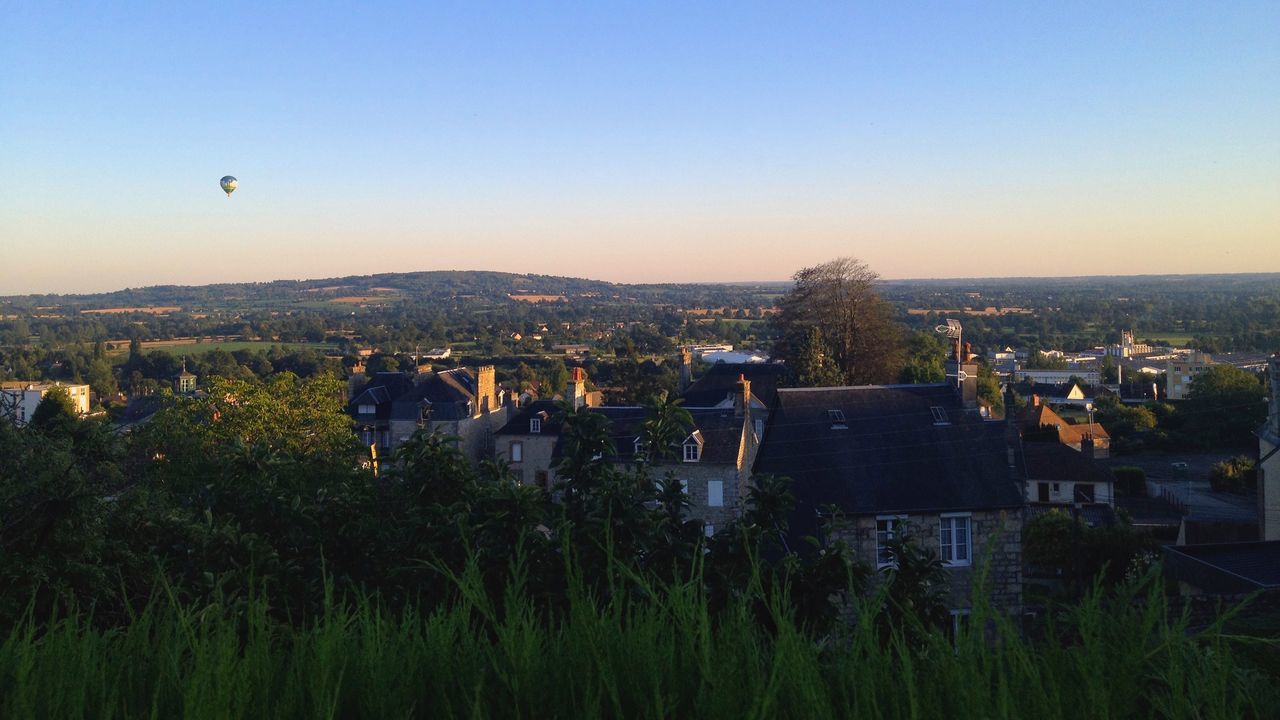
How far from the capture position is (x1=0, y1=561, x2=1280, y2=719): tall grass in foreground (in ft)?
8.54

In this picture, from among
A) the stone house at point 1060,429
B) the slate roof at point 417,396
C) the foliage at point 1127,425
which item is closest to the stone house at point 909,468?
the slate roof at point 417,396

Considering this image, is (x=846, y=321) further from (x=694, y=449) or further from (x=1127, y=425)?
(x=694, y=449)

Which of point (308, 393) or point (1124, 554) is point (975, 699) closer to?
point (1124, 554)

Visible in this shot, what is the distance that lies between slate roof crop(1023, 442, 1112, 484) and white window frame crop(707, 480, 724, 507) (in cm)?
1297

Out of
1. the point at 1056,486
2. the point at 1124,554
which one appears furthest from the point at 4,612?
the point at 1056,486

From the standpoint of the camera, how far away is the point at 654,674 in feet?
9.11

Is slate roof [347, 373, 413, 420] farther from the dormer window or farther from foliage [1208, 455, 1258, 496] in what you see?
foliage [1208, 455, 1258, 496]

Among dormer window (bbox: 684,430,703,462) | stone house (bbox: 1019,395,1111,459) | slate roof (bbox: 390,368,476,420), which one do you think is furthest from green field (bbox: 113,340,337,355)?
dormer window (bbox: 684,430,703,462)

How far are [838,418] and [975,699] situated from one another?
15982 mm

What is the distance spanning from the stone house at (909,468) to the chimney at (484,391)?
60.7 feet

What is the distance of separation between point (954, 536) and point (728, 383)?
24.9 metres

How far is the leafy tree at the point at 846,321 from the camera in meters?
41.1

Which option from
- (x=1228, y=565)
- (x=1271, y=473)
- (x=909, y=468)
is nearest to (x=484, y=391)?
(x=909, y=468)

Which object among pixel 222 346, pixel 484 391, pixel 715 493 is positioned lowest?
pixel 222 346
